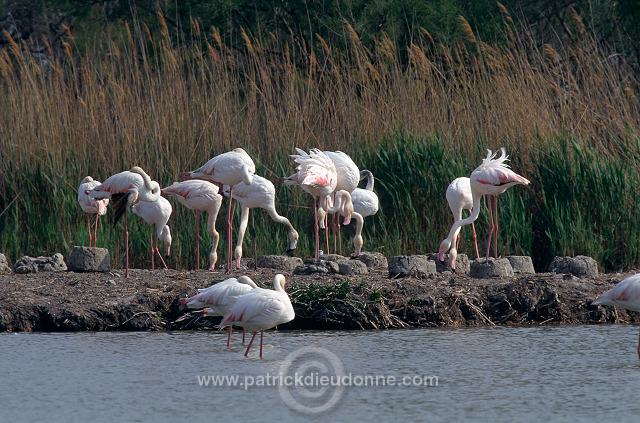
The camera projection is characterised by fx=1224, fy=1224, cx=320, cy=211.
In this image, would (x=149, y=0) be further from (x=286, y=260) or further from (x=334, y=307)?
(x=334, y=307)

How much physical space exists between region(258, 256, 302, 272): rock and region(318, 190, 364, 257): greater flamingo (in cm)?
67

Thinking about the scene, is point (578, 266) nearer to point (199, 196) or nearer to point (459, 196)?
point (459, 196)

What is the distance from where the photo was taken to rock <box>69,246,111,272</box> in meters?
10.2

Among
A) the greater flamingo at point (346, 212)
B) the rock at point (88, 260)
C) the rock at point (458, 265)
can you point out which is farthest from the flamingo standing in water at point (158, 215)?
the rock at point (458, 265)

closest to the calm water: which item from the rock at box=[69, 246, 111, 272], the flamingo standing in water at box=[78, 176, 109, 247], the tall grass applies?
the rock at box=[69, 246, 111, 272]

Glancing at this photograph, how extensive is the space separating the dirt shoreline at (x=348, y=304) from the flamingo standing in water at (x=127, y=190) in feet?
3.45

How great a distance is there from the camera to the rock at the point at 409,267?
32.0 feet

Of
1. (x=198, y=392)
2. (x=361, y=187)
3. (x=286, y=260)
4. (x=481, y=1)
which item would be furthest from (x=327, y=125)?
(x=198, y=392)

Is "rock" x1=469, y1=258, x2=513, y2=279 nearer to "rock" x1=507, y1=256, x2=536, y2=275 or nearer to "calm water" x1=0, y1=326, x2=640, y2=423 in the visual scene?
"rock" x1=507, y1=256, x2=536, y2=275

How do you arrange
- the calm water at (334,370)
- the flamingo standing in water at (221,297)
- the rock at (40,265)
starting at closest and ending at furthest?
the calm water at (334,370) < the flamingo standing in water at (221,297) < the rock at (40,265)

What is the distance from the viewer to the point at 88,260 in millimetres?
10258

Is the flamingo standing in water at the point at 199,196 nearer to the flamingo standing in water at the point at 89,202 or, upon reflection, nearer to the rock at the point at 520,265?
the flamingo standing in water at the point at 89,202

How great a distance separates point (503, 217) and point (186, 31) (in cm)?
751

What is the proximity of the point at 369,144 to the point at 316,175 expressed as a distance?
2.02m
